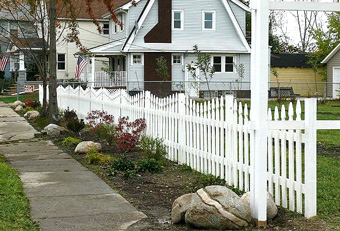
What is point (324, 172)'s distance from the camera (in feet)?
33.2

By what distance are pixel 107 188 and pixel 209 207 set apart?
2.82 meters

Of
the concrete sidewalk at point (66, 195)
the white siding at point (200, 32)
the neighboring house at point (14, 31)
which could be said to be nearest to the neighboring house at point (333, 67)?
the white siding at point (200, 32)

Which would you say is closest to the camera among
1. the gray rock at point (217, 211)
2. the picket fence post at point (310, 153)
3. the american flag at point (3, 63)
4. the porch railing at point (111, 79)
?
the gray rock at point (217, 211)

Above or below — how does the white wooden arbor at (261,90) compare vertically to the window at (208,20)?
below

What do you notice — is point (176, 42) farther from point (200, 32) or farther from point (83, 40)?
point (83, 40)

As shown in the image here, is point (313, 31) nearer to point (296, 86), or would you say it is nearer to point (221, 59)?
point (296, 86)

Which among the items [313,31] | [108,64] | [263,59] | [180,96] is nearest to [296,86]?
[313,31]

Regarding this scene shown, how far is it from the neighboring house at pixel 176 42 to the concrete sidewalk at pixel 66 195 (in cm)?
2741

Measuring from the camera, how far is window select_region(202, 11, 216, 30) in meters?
42.7

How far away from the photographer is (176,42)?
42.3 metres

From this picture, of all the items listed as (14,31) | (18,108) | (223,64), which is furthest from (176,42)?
(18,108)

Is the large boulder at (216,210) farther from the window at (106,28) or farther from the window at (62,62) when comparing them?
the window at (62,62)

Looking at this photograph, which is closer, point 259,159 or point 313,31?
point 259,159

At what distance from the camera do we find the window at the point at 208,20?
4272 cm
